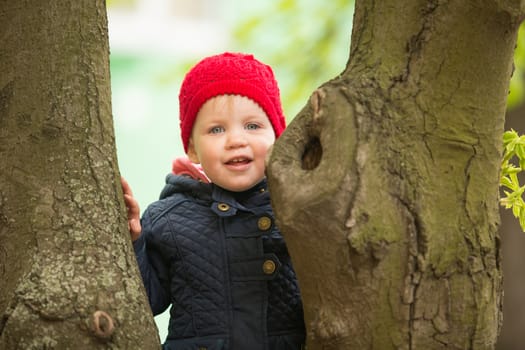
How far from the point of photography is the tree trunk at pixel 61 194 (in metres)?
2.00

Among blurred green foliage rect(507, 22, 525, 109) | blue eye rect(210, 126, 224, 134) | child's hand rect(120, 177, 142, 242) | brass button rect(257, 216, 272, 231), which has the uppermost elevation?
blurred green foliage rect(507, 22, 525, 109)

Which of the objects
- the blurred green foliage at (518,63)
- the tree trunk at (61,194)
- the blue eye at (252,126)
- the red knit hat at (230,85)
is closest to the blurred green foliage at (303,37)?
the blurred green foliage at (518,63)

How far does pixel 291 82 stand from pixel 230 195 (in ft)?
16.5

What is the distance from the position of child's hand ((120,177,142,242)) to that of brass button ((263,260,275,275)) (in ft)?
1.34

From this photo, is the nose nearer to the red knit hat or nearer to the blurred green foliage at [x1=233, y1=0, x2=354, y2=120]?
the red knit hat

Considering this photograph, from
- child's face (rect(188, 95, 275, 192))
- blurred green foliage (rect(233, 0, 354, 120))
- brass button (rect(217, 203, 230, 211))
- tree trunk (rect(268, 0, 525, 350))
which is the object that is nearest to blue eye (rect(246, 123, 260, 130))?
child's face (rect(188, 95, 275, 192))

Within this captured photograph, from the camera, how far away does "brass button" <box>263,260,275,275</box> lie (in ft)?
8.07

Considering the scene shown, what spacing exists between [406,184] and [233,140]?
2.38ft

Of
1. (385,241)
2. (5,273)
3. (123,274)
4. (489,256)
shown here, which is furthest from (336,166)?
(5,273)

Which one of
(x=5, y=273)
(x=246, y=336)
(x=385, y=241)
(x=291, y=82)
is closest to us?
(x=385, y=241)

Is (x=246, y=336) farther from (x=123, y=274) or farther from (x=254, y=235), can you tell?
(x=123, y=274)

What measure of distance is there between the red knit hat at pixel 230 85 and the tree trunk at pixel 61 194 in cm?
36

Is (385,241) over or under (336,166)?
→ under

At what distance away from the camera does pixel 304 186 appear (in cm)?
190
